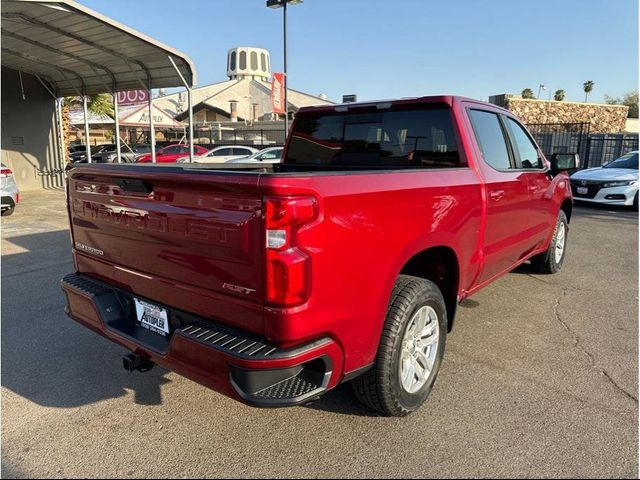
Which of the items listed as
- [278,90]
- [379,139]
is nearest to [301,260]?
[379,139]

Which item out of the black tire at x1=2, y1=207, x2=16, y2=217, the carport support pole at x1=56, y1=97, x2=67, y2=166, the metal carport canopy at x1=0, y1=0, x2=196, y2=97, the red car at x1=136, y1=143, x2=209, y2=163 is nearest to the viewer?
the metal carport canopy at x1=0, y1=0, x2=196, y2=97

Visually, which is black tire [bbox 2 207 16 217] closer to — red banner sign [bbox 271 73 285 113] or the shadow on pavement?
the shadow on pavement

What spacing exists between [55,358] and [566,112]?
32997 millimetres

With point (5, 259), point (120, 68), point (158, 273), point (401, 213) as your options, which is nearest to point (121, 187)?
point (158, 273)

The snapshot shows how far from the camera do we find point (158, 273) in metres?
2.63

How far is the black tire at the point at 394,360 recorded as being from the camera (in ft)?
8.72

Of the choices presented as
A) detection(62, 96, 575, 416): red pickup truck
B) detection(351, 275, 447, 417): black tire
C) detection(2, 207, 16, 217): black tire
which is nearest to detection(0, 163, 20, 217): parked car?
detection(2, 207, 16, 217): black tire

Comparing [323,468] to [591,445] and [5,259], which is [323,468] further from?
[5,259]

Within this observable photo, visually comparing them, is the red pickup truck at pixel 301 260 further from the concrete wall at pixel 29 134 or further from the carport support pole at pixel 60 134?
the carport support pole at pixel 60 134

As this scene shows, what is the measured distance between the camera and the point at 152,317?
2.73 meters

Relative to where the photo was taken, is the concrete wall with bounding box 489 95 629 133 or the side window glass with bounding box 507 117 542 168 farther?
the concrete wall with bounding box 489 95 629 133

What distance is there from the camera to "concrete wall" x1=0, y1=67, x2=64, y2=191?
14.3 meters

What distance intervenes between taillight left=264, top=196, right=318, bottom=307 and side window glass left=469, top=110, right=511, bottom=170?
2221 millimetres

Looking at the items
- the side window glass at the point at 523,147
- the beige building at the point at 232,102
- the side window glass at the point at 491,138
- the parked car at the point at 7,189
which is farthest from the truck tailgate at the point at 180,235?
the beige building at the point at 232,102
